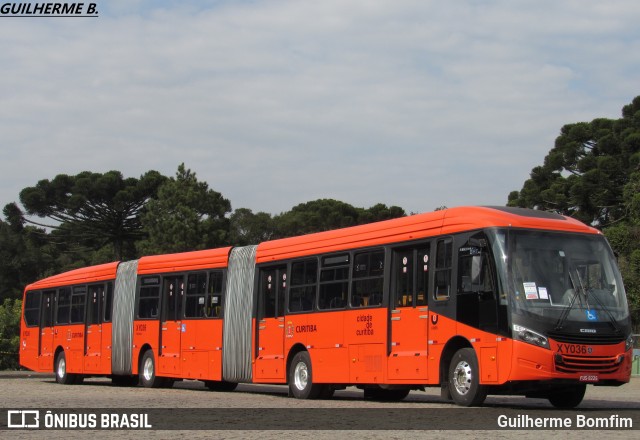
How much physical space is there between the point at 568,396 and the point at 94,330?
57.4 ft

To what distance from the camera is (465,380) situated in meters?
16.8

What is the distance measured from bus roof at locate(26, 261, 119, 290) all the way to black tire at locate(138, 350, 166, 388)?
10.6 feet

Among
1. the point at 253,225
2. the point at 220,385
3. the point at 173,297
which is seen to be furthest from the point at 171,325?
the point at 253,225

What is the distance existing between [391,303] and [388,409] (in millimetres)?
2479

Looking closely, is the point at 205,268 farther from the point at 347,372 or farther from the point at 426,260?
the point at 426,260

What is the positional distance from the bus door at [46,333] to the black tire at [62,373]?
21.5 inches

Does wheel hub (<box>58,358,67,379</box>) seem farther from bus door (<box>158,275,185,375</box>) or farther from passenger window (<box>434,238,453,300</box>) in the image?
passenger window (<box>434,238,453,300</box>)

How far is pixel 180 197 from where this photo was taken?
70.6 m

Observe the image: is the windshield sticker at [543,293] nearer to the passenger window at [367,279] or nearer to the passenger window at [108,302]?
the passenger window at [367,279]

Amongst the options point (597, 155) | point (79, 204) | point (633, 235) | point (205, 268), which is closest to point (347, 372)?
point (205, 268)

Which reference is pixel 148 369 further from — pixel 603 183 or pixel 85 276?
pixel 603 183

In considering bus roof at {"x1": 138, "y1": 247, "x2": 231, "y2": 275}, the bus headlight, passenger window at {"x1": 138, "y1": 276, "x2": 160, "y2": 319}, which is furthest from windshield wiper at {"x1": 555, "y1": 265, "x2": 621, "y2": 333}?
passenger window at {"x1": 138, "y1": 276, "x2": 160, "y2": 319}

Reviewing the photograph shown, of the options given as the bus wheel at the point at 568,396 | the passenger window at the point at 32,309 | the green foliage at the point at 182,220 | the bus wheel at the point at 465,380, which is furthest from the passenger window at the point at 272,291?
the green foliage at the point at 182,220

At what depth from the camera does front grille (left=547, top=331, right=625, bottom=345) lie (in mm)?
15953
